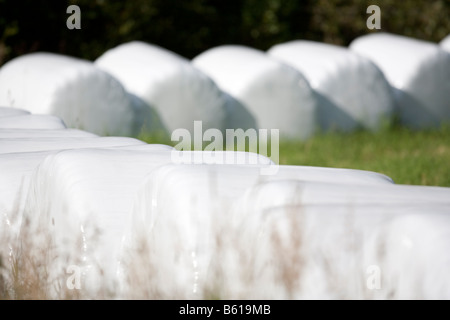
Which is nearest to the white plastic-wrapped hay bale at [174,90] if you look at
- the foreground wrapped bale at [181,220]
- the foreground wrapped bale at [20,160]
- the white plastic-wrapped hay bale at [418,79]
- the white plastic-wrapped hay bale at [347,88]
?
the white plastic-wrapped hay bale at [347,88]

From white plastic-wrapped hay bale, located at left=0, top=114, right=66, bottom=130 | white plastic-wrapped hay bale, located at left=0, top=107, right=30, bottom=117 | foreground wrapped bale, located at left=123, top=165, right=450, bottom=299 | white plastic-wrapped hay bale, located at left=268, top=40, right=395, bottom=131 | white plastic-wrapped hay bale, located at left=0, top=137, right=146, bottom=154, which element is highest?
foreground wrapped bale, located at left=123, top=165, right=450, bottom=299

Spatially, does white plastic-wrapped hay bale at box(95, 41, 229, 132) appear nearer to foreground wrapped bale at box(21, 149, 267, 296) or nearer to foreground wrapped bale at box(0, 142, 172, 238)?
foreground wrapped bale at box(0, 142, 172, 238)

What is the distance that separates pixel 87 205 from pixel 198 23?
301 inches

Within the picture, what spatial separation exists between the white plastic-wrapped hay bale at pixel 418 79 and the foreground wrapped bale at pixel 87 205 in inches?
194

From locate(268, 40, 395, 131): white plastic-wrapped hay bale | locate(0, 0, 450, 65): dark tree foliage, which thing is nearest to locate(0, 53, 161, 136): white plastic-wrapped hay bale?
locate(0, 0, 450, 65): dark tree foliage

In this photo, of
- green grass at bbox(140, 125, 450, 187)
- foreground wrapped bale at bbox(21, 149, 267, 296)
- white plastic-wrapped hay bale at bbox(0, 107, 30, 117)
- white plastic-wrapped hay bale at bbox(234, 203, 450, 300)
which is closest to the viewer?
white plastic-wrapped hay bale at bbox(234, 203, 450, 300)

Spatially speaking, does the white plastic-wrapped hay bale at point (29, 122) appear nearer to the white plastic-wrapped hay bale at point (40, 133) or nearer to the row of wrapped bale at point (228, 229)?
the white plastic-wrapped hay bale at point (40, 133)

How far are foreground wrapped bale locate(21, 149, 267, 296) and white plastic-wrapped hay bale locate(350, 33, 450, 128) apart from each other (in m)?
4.92

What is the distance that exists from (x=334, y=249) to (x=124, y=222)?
706 mm

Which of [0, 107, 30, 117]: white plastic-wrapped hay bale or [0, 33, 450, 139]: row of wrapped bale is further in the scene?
[0, 33, 450, 139]: row of wrapped bale

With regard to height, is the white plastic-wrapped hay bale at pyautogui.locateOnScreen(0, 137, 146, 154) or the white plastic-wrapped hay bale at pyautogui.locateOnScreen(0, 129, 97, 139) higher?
the white plastic-wrapped hay bale at pyautogui.locateOnScreen(0, 137, 146, 154)

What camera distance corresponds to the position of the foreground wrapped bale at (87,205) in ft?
6.22

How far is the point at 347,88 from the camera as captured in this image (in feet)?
20.8

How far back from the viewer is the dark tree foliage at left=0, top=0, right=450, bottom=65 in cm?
796
